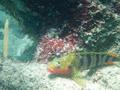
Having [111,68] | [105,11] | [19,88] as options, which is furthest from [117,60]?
[19,88]

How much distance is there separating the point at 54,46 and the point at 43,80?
51.5 inches

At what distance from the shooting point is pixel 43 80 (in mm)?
3613

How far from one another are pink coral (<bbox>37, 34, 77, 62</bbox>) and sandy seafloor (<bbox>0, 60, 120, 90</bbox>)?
30.3 inches

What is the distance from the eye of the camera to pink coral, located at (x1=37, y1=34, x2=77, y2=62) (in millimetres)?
4617

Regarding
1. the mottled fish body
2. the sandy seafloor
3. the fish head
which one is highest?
the mottled fish body

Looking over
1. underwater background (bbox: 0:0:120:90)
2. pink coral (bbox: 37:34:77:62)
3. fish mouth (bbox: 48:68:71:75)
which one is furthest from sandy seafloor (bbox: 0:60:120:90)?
pink coral (bbox: 37:34:77:62)

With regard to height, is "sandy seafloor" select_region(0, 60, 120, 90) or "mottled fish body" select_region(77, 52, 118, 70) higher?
"mottled fish body" select_region(77, 52, 118, 70)

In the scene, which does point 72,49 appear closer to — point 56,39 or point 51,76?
point 56,39

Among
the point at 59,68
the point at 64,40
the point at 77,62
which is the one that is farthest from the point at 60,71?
the point at 64,40

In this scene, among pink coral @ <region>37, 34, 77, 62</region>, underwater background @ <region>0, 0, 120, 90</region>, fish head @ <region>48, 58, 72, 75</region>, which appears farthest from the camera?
pink coral @ <region>37, 34, 77, 62</region>

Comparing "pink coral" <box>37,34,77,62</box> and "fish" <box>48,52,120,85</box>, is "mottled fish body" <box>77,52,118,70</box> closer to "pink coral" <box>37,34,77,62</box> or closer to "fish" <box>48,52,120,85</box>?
"fish" <box>48,52,120,85</box>

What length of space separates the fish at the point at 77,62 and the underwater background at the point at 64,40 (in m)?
0.02

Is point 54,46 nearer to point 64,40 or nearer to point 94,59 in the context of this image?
point 64,40

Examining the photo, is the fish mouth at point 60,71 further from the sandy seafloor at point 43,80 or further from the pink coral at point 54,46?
the pink coral at point 54,46
